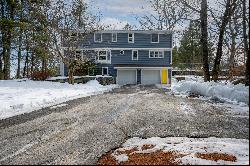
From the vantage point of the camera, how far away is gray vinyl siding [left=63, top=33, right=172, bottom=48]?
53.6 m

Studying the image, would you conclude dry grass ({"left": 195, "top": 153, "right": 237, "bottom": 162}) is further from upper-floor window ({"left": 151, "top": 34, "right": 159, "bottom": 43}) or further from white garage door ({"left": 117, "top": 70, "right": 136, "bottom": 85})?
upper-floor window ({"left": 151, "top": 34, "right": 159, "bottom": 43})

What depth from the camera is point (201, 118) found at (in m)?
13.0

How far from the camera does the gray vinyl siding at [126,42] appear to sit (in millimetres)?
53594

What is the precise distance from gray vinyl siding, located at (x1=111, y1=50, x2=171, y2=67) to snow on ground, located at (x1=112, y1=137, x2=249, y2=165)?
146 ft

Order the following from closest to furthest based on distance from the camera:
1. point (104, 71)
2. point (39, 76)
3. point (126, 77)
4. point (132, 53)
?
1. point (39, 76)
2. point (126, 77)
3. point (104, 71)
4. point (132, 53)

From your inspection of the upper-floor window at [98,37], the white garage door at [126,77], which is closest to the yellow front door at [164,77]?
the white garage door at [126,77]

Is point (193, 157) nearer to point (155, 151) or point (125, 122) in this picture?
point (155, 151)

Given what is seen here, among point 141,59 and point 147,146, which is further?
point 141,59

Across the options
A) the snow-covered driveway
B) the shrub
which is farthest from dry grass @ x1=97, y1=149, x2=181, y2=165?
the shrub

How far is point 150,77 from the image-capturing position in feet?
176

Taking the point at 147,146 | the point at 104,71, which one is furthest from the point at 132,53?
the point at 147,146

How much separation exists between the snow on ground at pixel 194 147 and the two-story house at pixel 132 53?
44.2 m

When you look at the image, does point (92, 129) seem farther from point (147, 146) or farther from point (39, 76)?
point (39, 76)

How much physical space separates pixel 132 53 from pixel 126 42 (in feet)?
5.86
